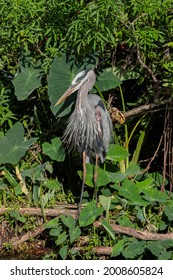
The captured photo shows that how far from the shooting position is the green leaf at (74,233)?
235 inches

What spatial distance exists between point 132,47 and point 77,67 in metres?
0.48

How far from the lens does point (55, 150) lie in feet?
21.8

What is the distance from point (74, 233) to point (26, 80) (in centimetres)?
137

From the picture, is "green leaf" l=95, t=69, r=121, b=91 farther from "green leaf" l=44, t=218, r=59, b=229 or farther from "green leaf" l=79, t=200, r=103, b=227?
"green leaf" l=44, t=218, r=59, b=229

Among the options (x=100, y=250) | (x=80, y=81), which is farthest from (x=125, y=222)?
(x=80, y=81)

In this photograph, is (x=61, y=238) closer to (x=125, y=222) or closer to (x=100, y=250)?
(x=100, y=250)

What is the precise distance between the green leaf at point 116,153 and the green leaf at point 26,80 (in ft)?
2.59

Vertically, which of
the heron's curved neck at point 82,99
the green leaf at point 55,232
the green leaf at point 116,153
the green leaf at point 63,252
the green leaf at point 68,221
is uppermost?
the heron's curved neck at point 82,99

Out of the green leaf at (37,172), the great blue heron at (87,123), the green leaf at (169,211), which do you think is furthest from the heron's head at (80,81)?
the green leaf at (169,211)

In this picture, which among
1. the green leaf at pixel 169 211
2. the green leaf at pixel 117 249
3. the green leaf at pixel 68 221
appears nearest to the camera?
the green leaf at pixel 117 249

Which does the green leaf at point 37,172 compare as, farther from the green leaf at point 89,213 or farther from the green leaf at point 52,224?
the green leaf at point 89,213

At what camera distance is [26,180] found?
6.79m

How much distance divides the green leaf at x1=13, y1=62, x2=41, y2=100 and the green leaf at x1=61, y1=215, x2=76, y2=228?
1.07 m

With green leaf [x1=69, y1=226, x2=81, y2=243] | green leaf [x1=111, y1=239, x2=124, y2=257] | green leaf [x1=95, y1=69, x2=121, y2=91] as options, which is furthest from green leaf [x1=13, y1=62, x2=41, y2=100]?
green leaf [x1=111, y1=239, x2=124, y2=257]
